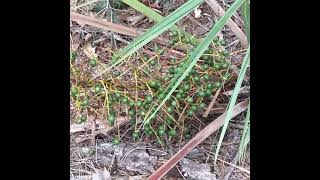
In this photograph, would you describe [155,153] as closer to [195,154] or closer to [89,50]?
[195,154]

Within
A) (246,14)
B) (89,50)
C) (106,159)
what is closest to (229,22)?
(246,14)

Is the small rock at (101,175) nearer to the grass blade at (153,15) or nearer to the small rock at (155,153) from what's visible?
the small rock at (155,153)

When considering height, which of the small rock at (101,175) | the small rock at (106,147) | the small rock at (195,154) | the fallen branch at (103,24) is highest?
the fallen branch at (103,24)

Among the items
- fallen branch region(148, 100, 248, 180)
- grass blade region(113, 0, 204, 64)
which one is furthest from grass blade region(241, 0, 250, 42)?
fallen branch region(148, 100, 248, 180)

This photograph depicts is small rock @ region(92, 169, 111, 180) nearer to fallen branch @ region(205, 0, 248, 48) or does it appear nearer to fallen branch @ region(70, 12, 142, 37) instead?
fallen branch @ region(70, 12, 142, 37)

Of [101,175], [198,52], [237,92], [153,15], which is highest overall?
[153,15]

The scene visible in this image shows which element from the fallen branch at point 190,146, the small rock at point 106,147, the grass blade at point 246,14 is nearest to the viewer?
the grass blade at point 246,14

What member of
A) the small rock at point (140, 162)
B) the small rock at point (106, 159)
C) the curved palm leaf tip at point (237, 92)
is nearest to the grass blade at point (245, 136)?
the curved palm leaf tip at point (237, 92)

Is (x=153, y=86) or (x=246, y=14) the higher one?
(x=246, y=14)
